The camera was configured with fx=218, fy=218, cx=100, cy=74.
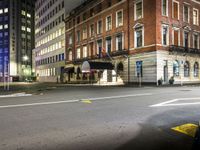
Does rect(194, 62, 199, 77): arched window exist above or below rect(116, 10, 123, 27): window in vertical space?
below

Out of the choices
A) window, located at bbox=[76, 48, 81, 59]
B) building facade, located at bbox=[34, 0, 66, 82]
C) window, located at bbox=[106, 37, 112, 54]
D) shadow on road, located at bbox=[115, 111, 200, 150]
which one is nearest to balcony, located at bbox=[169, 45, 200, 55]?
window, located at bbox=[106, 37, 112, 54]

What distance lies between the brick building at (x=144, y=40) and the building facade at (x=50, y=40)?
17.0m

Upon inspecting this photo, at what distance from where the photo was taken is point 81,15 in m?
49.9

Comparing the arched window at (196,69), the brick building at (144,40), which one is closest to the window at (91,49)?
the brick building at (144,40)

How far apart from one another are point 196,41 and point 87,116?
3572cm

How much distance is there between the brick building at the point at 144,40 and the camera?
31.9 m

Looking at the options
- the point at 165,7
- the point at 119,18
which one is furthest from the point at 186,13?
the point at 119,18

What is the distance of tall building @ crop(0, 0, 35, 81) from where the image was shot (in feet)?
321

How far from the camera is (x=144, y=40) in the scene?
3325 cm

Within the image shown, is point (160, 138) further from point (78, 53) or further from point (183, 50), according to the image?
point (78, 53)

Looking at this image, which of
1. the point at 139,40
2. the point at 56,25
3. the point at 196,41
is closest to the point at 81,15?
the point at 56,25

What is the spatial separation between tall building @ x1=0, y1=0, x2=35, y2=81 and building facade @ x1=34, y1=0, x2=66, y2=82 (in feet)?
67.3

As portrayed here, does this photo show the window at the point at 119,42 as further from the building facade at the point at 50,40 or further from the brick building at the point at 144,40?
the building facade at the point at 50,40

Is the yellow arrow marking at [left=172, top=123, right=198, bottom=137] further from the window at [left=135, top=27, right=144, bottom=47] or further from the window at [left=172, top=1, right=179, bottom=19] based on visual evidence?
the window at [left=172, top=1, right=179, bottom=19]
